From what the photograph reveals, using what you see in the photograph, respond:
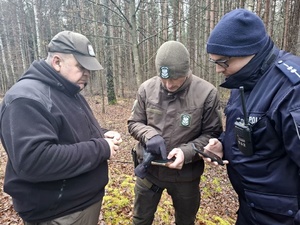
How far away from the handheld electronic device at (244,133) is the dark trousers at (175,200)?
1064mm

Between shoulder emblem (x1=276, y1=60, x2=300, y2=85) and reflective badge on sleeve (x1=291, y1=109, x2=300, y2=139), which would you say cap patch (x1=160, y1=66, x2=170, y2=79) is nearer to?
shoulder emblem (x1=276, y1=60, x2=300, y2=85)

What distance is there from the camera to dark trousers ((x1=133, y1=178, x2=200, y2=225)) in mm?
2570

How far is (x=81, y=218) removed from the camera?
6.27 feet

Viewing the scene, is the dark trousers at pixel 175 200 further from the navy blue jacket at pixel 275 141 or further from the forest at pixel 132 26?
the forest at pixel 132 26

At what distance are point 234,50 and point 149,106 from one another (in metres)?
1.18

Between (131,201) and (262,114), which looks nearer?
(262,114)

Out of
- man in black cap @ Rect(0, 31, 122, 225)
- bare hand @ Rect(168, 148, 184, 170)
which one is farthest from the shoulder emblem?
man in black cap @ Rect(0, 31, 122, 225)

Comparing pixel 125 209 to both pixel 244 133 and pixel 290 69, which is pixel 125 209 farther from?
pixel 290 69

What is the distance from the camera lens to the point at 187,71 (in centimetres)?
240

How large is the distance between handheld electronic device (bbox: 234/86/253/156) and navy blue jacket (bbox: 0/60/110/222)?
3.30 ft

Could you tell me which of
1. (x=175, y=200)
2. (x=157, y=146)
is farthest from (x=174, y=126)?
(x=175, y=200)

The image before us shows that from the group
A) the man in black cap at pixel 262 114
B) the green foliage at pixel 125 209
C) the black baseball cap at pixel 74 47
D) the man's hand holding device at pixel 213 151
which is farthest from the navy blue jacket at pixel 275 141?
the green foliage at pixel 125 209

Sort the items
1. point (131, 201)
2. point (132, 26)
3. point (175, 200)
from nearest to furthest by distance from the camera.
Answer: point (175, 200) → point (131, 201) → point (132, 26)

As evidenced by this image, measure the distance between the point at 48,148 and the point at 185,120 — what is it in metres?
1.37
